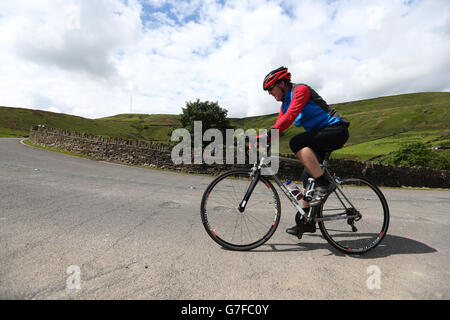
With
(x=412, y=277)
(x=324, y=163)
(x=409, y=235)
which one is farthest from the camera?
(x=409, y=235)

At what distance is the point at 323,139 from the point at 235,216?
2.13m

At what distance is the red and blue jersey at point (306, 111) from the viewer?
3.24m

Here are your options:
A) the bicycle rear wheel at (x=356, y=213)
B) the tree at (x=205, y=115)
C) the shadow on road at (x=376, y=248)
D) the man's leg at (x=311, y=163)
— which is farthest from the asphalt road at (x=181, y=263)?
the tree at (x=205, y=115)

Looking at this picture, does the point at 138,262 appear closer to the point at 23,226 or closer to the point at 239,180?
the point at 239,180

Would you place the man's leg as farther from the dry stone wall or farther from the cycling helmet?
the dry stone wall

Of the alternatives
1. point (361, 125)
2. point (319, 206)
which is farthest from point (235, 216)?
point (361, 125)

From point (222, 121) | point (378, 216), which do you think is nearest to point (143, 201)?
point (378, 216)

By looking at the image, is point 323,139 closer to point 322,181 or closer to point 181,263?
point 322,181

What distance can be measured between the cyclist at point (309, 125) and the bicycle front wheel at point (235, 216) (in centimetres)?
51

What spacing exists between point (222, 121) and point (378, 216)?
5099 centimetres

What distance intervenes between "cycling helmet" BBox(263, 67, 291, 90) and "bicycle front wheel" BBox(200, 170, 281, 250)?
1.33 m

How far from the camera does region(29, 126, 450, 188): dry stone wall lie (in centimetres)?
1631

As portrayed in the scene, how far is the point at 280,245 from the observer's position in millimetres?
3449

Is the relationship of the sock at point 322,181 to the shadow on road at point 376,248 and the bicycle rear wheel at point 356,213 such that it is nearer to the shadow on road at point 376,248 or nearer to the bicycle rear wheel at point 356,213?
the bicycle rear wheel at point 356,213
